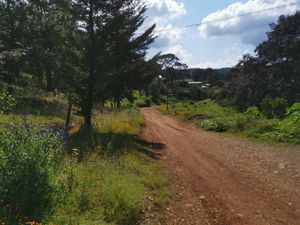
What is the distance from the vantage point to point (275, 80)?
32.3 m

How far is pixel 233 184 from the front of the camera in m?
10.4

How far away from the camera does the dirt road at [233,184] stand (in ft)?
26.3

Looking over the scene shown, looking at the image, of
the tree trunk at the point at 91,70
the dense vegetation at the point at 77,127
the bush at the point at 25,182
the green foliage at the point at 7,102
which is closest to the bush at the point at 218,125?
the dense vegetation at the point at 77,127

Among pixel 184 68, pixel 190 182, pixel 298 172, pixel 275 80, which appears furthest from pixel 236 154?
pixel 184 68

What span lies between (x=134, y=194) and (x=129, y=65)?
36.4 feet

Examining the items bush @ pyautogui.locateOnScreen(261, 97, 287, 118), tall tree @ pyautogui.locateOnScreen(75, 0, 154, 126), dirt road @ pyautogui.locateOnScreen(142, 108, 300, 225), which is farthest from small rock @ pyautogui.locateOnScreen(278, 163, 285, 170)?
bush @ pyautogui.locateOnScreen(261, 97, 287, 118)

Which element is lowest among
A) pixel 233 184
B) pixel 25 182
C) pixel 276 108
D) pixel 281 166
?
pixel 281 166

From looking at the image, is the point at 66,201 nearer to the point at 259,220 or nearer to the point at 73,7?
the point at 259,220

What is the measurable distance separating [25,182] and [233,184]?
602 centimetres

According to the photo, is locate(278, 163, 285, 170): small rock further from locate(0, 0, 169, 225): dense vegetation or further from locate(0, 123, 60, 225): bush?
locate(0, 123, 60, 225): bush

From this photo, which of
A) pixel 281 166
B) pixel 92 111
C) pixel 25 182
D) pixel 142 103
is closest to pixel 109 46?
pixel 92 111

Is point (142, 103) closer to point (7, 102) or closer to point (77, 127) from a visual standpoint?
point (77, 127)

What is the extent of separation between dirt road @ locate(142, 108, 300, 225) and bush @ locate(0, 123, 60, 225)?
2.49 metres

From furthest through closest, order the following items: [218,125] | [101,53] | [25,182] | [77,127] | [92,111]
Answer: [218,125] < [92,111] < [77,127] < [101,53] < [25,182]
